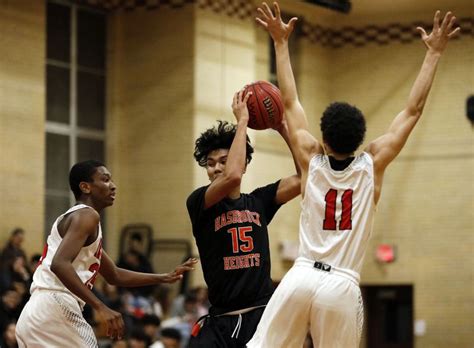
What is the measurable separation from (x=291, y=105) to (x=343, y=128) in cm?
48

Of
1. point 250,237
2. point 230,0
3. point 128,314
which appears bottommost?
point 128,314

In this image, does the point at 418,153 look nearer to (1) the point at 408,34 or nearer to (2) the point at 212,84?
(1) the point at 408,34

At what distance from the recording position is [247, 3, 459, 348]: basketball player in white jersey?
6000 millimetres

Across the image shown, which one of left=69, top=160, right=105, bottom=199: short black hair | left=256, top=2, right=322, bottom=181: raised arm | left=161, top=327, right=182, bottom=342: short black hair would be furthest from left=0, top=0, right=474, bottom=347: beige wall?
left=256, top=2, right=322, bottom=181: raised arm

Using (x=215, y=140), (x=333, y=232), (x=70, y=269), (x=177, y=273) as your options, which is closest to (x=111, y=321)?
(x=70, y=269)

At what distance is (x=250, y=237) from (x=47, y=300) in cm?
134

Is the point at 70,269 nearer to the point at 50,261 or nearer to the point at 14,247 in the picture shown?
the point at 50,261

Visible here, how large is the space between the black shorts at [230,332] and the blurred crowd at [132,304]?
15.7 feet

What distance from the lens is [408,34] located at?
19.8 metres

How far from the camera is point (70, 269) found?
6758 mm

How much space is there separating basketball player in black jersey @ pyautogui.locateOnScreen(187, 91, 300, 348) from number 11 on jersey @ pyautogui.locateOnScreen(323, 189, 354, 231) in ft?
2.76

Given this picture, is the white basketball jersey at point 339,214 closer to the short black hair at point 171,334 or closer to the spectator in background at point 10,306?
the short black hair at point 171,334

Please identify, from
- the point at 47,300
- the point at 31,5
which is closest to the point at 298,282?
the point at 47,300

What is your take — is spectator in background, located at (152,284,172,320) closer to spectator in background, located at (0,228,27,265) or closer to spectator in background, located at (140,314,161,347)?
spectator in background, located at (0,228,27,265)
